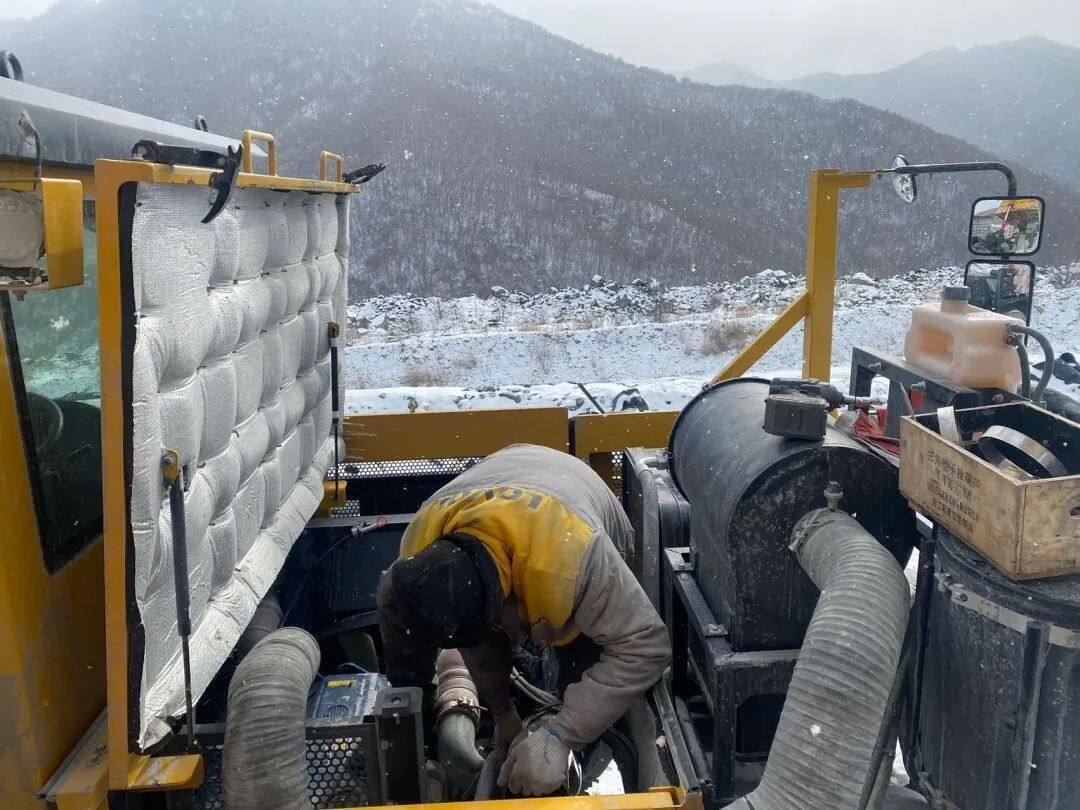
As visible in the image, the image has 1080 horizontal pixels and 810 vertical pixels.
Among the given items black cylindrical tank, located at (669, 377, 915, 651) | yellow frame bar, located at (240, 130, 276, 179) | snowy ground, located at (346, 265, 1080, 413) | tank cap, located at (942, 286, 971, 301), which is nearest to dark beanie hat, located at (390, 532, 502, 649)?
black cylindrical tank, located at (669, 377, 915, 651)

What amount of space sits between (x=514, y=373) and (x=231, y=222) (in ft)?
43.7

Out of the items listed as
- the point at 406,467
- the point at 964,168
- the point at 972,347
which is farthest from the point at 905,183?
the point at 406,467

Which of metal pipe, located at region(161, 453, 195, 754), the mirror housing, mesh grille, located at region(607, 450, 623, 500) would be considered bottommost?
mesh grille, located at region(607, 450, 623, 500)

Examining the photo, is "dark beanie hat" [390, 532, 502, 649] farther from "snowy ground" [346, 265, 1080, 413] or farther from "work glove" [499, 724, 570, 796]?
"snowy ground" [346, 265, 1080, 413]

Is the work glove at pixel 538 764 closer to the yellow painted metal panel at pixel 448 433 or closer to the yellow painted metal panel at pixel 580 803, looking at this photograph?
the yellow painted metal panel at pixel 580 803

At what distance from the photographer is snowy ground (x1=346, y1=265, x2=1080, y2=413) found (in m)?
9.41

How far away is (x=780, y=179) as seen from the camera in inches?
1620

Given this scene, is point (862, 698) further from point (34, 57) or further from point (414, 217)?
point (34, 57)

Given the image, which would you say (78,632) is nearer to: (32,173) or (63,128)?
(32,173)

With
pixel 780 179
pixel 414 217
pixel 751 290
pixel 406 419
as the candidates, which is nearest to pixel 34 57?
pixel 414 217

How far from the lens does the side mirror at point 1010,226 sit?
4.07 metres

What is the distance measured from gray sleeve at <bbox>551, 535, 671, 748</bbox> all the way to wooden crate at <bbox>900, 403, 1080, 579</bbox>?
0.89m

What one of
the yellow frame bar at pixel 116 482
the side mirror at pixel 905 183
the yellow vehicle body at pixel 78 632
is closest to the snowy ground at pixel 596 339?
the side mirror at pixel 905 183

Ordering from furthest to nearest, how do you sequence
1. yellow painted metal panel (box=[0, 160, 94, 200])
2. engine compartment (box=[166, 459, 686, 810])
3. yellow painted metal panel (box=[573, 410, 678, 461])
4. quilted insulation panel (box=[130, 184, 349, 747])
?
yellow painted metal panel (box=[573, 410, 678, 461])
engine compartment (box=[166, 459, 686, 810])
quilted insulation panel (box=[130, 184, 349, 747])
yellow painted metal panel (box=[0, 160, 94, 200])
